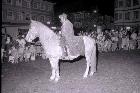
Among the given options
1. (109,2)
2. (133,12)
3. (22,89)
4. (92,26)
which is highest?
(109,2)

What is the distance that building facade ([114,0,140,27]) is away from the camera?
4650cm

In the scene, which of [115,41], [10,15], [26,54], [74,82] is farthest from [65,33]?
[10,15]

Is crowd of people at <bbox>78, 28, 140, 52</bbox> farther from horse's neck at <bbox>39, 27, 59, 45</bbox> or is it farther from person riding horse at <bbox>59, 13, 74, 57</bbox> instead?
horse's neck at <bbox>39, 27, 59, 45</bbox>

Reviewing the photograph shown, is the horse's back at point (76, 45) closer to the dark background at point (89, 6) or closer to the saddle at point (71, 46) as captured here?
the saddle at point (71, 46)

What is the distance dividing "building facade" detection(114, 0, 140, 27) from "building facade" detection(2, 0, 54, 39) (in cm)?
1579

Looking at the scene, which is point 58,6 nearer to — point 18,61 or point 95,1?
point 95,1

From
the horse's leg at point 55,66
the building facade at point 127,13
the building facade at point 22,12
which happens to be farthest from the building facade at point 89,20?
the horse's leg at point 55,66

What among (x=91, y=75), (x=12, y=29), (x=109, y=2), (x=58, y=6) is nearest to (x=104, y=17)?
(x=109, y=2)

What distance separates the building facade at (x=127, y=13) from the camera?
153ft

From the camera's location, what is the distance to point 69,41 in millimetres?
9445

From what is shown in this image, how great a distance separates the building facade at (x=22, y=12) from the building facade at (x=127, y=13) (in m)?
15.8

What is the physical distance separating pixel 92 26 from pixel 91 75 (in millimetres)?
40283

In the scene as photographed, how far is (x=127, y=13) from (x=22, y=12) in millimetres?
24122

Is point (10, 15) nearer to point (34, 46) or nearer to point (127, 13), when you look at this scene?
point (34, 46)
